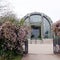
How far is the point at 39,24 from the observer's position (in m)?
51.4

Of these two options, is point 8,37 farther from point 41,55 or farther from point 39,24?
point 39,24

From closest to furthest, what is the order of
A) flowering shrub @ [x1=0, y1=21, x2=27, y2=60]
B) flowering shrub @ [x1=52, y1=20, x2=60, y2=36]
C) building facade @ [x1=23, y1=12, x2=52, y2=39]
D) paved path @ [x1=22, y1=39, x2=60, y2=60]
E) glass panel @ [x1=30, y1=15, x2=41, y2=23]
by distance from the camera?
flowering shrub @ [x1=0, y1=21, x2=27, y2=60], paved path @ [x1=22, y1=39, x2=60, y2=60], flowering shrub @ [x1=52, y1=20, x2=60, y2=36], building facade @ [x1=23, y1=12, x2=52, y2=39], glass panel @ [x1=30, y1=15, x2=41, y2=23]

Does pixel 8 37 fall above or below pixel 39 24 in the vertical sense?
below

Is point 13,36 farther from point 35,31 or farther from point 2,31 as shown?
point 35,31

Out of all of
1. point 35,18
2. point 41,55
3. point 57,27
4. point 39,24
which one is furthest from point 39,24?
point 41,55

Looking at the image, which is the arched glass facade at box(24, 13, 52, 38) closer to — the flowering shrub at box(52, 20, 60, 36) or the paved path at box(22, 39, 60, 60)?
the paved path at box(22, 39, 60, 60)

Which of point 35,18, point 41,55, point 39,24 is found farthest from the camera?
point 39,24

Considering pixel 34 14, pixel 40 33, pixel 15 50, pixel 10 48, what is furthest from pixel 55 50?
pixel 40 33

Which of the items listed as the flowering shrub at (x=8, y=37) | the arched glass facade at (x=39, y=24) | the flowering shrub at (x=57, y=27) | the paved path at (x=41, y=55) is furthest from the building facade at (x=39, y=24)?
the flowering shrub at (x=8, y=37)

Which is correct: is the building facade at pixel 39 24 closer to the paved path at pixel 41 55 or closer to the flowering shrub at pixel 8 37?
the paved path at pixel 41 55

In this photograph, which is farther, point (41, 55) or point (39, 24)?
point (39, 24)

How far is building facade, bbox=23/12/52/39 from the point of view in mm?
48500

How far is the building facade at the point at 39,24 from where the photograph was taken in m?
48.5

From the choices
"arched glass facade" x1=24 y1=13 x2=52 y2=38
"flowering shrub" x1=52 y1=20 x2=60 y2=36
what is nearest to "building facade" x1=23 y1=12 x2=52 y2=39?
"arched glass facade" x1=24 y1=13 x2=52 y2=38
